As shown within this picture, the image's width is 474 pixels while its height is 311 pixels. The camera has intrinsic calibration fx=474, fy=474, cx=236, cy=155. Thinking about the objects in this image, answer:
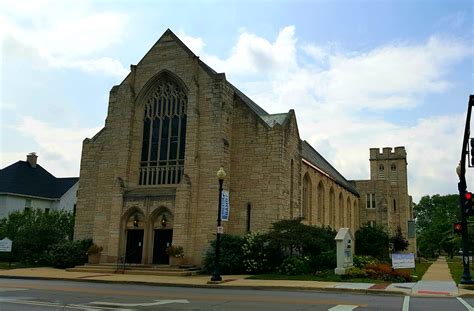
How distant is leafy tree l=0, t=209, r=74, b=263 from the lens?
110 feet

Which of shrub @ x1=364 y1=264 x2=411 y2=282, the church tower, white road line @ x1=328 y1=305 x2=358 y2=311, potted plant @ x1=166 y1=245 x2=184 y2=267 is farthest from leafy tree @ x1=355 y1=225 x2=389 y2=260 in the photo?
white road line @ x1=328 y1=305 x2=358 y2=311

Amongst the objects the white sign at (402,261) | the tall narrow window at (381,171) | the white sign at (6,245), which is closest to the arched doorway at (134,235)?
the white sign at (6,245)

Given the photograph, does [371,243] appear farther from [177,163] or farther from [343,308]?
[343,308]

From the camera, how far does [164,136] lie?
32.3 metres

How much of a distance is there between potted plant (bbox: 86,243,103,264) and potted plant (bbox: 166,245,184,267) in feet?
18.0

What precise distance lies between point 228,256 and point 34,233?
15.8 meters

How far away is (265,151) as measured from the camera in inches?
1207

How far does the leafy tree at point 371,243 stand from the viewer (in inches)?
1714

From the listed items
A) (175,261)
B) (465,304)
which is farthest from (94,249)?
(465,304)

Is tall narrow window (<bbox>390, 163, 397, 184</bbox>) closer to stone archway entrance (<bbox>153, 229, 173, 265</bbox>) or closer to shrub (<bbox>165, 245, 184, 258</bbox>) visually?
stone archway entrance (<bbox>153, 229, 173, 265</bbox>)

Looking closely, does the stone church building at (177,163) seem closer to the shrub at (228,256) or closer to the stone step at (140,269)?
the stone step at (140,269)

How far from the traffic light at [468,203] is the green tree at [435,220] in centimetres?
6222

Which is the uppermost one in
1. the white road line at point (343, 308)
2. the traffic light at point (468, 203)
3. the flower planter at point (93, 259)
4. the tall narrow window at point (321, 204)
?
the tall narrow window at point (321, 204)

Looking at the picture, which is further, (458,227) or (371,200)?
(371,200)
